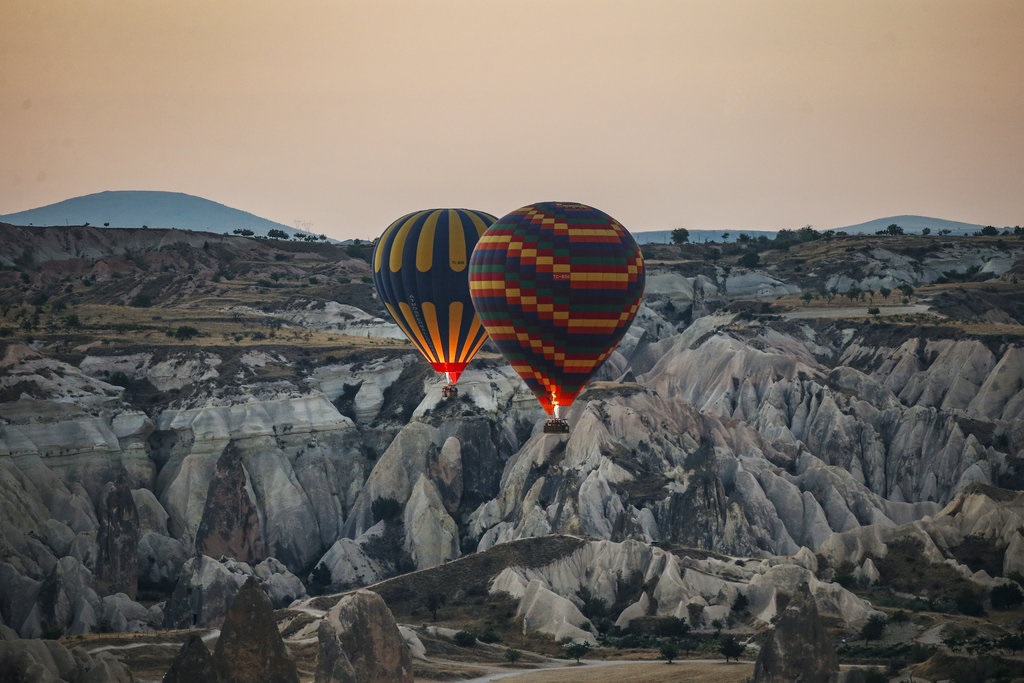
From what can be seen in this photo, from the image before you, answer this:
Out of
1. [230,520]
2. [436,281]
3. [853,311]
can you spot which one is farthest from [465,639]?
[853,311]

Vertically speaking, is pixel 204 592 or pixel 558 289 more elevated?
pixel 558 289

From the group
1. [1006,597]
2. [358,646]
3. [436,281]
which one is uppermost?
[436,281]

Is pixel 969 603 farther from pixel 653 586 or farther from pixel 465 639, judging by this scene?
pixel 465 639

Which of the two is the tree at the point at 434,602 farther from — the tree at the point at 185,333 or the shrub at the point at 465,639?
the tree at the point at 185,333

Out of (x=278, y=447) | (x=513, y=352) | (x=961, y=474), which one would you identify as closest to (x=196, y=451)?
(x=278, y=447)

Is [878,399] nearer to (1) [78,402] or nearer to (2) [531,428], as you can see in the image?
(2) [531,428]

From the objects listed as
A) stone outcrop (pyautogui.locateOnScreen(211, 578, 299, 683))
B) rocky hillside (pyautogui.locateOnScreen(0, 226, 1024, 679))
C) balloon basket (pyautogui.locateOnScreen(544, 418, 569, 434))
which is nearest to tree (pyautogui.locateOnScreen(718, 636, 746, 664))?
rocky hillside (pyautogui.locateOnScreen(0, 226, 1024, 679))
